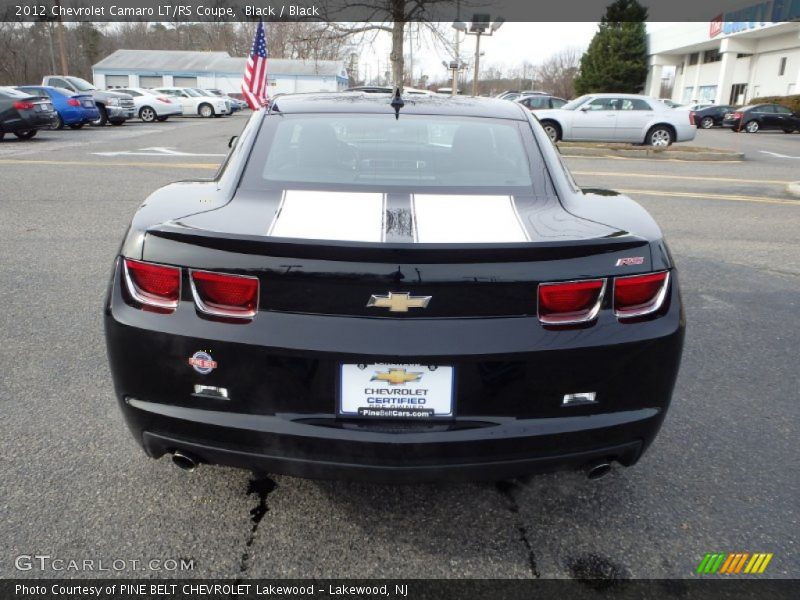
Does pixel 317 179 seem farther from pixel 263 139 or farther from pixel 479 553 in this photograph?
pixel 479 553

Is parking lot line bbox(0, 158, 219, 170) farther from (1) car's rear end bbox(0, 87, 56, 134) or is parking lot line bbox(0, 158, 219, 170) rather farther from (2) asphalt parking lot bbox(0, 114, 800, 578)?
(2) asphalt parking lot bbox(0, 114, 800, 578)

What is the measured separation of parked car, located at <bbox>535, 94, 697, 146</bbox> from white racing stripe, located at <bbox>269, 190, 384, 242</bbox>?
16.2m

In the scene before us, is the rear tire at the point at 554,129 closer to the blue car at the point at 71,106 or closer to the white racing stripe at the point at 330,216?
the blue car at the point at 71,106

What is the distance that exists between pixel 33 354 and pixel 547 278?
10.2 ft

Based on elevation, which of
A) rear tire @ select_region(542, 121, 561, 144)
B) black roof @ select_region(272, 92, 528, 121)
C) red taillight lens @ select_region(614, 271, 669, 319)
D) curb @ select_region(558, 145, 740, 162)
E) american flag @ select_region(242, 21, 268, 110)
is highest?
american flag @ select_region(242, 21, 268, 110)

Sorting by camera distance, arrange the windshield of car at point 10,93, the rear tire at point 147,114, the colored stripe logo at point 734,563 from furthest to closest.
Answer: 1. the rear tire at point 147,114
2. the windshield of car at point 10,93
3. the colored stripe logo at point 734,563

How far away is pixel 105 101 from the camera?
22875 millimetres

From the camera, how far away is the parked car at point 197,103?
33.0 meters

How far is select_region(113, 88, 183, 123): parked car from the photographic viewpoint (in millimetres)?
27109

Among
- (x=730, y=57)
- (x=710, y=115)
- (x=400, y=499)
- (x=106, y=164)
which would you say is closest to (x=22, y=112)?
(x=106, y=164)

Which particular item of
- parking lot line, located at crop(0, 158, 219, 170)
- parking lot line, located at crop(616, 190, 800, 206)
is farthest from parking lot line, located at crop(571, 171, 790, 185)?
parking lot line, located at crop(0, 158, 219, 170)

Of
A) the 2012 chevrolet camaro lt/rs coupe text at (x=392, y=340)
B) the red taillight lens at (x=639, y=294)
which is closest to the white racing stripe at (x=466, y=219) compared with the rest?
the 2012 chevrolet camaro lt/rs coupe text at (x=392, y=340)

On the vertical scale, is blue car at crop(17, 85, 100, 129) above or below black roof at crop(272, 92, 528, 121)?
below

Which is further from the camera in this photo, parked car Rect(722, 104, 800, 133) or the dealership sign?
the dealership sign
